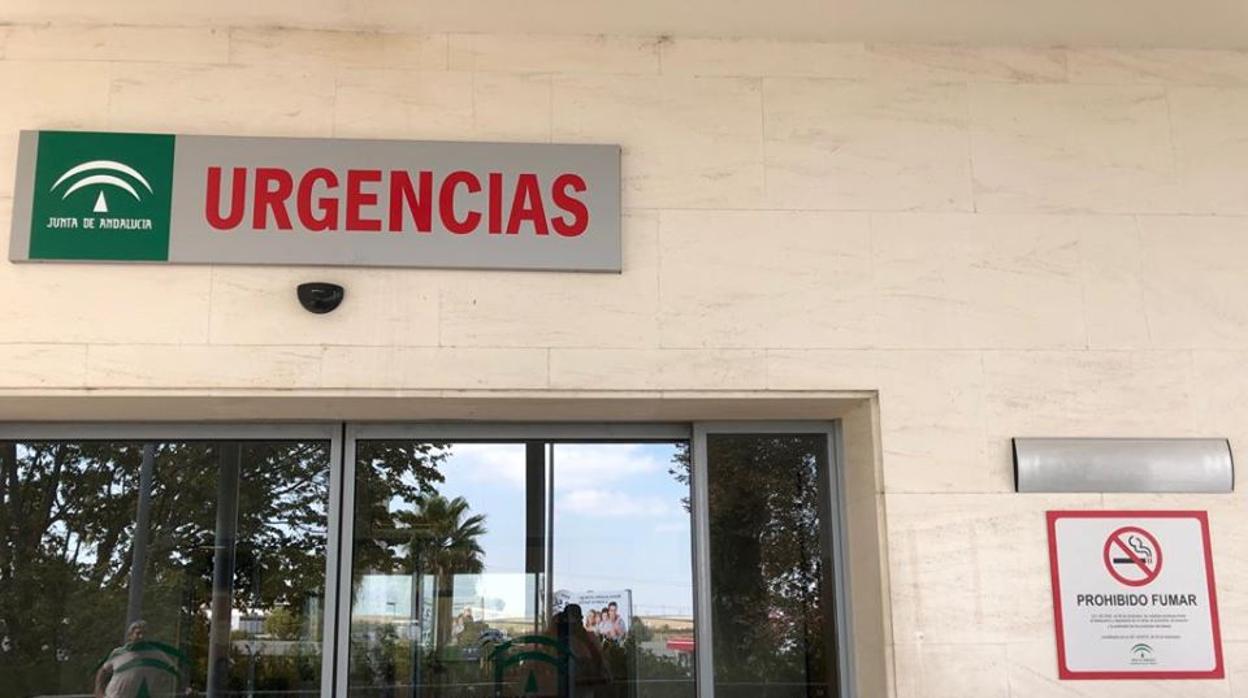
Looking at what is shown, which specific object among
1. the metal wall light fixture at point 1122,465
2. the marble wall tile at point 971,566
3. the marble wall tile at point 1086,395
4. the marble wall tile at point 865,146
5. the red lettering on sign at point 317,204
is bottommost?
the marble wall tile at point 971,566

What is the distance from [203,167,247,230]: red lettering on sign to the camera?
169 inches

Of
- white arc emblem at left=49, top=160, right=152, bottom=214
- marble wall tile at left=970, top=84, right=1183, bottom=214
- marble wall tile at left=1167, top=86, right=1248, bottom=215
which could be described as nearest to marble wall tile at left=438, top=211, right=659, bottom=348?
white arc emblem at left=49, top=160, right=152, bottom=214

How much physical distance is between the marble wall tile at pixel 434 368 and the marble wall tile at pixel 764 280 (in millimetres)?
538

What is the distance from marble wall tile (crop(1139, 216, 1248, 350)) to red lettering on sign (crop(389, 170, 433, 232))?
2.86 meters

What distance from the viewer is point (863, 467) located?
14.7 feet

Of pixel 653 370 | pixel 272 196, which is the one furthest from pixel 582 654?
pixel 272 196

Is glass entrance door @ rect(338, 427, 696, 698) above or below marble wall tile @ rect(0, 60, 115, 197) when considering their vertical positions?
below

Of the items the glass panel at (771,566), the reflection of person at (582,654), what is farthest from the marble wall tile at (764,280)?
the reflection of person at (582,654)

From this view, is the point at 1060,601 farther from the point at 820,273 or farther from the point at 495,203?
the point at 495,203

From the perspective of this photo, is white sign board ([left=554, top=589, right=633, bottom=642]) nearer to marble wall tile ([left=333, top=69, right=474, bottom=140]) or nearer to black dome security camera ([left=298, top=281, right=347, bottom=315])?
black dome security camera ([left=298, top=281, right=347, bottom=315])

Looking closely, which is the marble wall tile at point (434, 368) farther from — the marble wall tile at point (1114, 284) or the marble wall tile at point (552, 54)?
the marble wall tile at point (1114, 284)

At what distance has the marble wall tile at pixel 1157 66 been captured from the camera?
4715mm

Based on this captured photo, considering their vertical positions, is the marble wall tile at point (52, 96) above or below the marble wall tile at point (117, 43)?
below

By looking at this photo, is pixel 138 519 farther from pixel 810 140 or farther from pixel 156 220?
pixel 810 140
